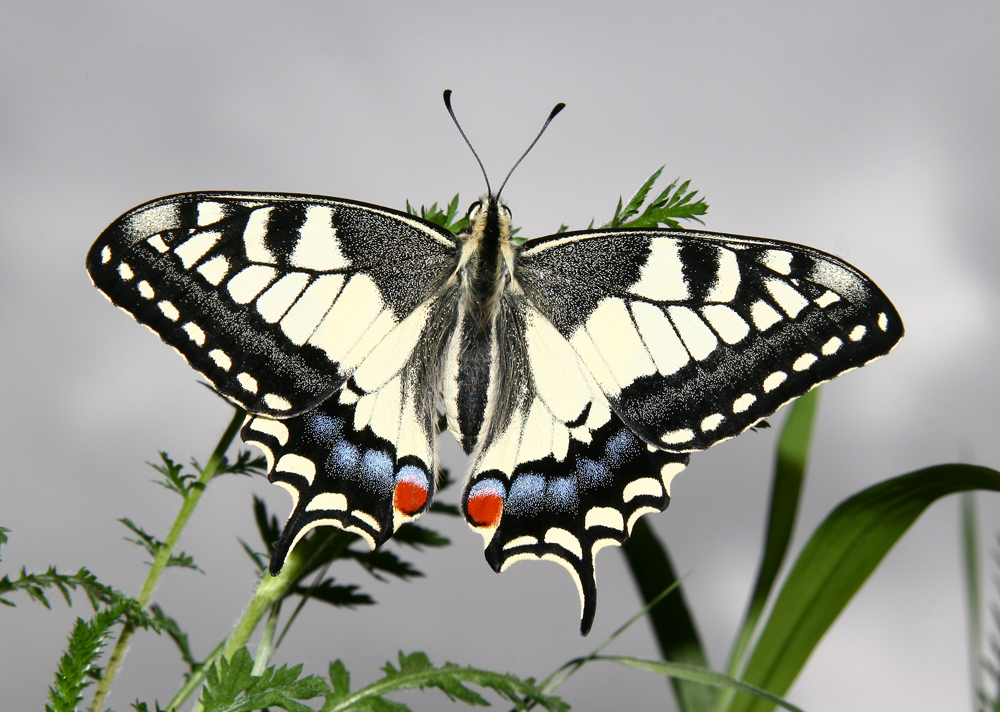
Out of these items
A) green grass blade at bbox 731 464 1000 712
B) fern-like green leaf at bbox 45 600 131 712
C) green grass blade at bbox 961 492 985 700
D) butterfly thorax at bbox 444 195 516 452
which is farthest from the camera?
green grass blade at bbox 961 492 985 700

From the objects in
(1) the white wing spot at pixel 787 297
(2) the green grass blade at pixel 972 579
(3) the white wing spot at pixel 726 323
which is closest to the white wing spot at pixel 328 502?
(3) the white wing spot at pixel 726 323

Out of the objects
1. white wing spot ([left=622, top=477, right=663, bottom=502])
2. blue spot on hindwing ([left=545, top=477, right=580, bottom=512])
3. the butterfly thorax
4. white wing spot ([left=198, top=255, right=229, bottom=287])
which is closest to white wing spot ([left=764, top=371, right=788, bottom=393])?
white wing spot ([left=622, top=477, right=663, bottom=502])

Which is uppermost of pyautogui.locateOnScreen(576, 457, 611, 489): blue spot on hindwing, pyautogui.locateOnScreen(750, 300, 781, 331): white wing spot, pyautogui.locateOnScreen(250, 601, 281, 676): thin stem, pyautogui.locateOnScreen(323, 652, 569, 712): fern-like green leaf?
pyautogui.locateOnScreen(750, 300, 781, 331): white wing spot

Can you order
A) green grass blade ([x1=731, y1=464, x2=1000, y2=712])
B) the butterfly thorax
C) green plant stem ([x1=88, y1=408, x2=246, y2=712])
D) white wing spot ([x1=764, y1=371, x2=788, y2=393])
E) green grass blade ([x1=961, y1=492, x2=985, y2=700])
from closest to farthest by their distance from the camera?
green plant stem ([x1=88, y1=408, x2=246, y2=712]) < white wing spot ([x1=764, y1=371, x2=788, y2=393]) < the butterfly thorax < green grass blade ([x1=731, y1=464, x2=1000, y2=712]) < green grass blade ([x1=961, y1=492, x2=985, y2=700])

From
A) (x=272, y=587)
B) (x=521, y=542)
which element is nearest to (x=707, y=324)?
(x=521, y=542)

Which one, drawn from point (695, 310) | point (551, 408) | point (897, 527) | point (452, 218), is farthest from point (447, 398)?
point (897, 527)

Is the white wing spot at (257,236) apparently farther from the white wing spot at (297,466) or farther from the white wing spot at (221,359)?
the white wing spot at (297,466)

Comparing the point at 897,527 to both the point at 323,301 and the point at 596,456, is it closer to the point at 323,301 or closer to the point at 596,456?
the point at 596,456

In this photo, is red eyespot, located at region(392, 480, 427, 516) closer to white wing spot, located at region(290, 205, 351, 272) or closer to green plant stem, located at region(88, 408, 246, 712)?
green plant stem, located at region(88, 408, 246, 712)
